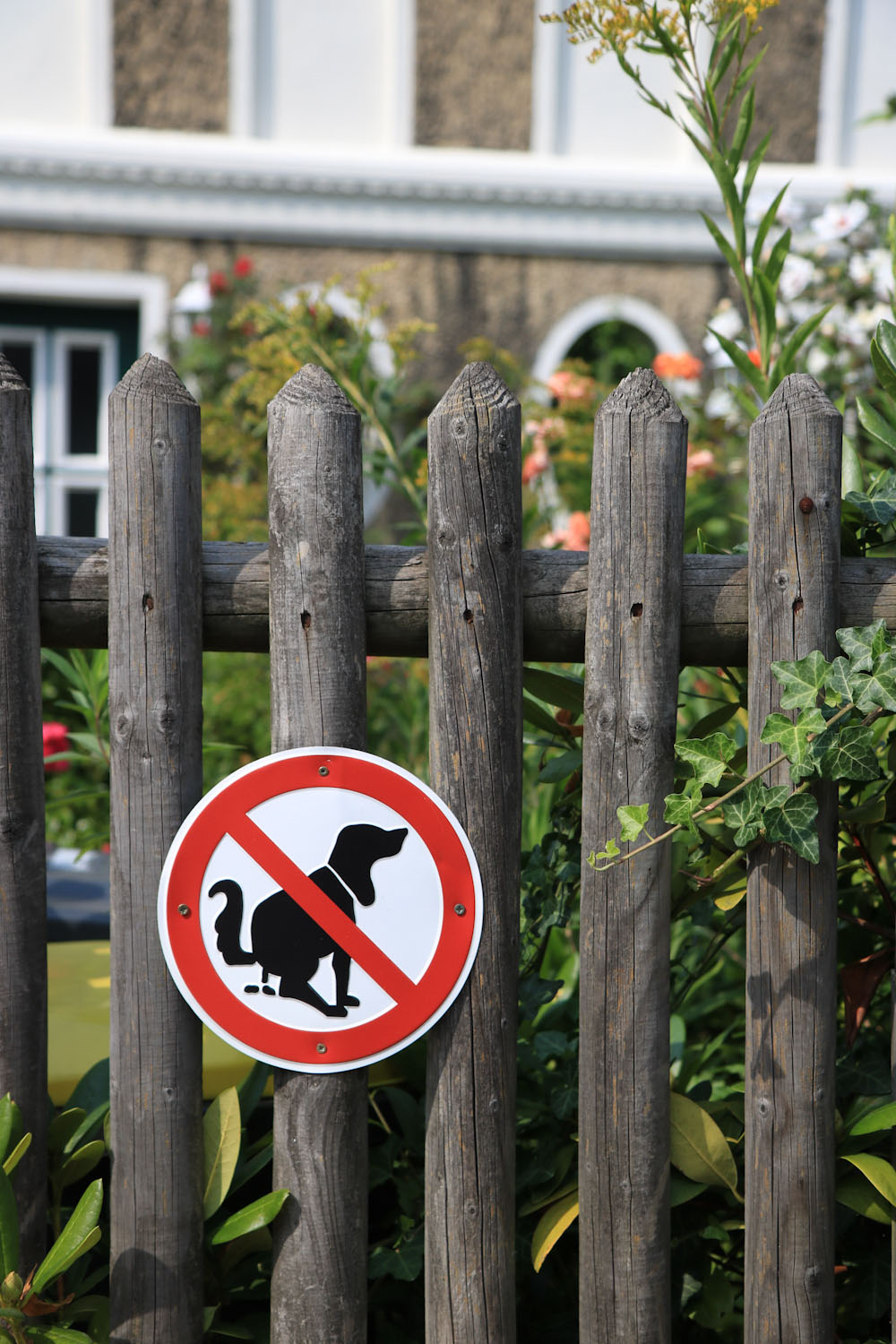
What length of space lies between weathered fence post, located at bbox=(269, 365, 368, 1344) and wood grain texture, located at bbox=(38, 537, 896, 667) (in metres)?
0.04

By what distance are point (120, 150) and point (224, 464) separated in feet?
5.07

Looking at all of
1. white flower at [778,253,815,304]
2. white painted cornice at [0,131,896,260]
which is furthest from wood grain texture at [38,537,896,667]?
white painted cornice at [0,131,896,260]

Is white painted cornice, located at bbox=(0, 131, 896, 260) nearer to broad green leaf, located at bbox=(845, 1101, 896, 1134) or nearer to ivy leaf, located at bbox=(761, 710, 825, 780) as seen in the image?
ivy leaf, located at bbox=(761, 710, 825, 780)

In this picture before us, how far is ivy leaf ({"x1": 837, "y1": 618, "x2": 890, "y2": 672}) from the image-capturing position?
1243 millimetres

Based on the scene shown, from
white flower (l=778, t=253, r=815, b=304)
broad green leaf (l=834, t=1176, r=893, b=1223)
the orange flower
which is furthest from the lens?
the orange flower

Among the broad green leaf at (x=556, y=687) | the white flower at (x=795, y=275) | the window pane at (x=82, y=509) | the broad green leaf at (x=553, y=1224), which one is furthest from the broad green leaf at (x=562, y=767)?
the window pane at (x=82, y=509)

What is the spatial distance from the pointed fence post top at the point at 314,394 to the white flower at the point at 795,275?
2.20 metres

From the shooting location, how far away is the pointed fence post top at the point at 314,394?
50.4 inches

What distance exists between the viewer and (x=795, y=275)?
10.7 ft

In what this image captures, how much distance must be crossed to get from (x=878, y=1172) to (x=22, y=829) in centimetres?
108

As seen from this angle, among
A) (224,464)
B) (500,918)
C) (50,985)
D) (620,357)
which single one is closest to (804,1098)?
(500,918)

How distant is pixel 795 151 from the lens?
5906mm

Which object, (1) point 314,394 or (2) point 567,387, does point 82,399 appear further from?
(1) point 314,394

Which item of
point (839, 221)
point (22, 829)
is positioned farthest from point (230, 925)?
point (839, 221)
